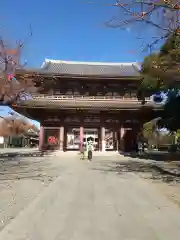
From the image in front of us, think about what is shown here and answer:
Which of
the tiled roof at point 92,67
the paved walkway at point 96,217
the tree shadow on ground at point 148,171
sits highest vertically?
the tiled roof at point 92,67

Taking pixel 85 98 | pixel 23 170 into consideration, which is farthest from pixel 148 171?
pixel 85 98

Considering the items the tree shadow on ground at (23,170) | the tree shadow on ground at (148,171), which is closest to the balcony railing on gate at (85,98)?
the tree shadow on ground at (23,170)

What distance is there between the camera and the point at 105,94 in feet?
92.9

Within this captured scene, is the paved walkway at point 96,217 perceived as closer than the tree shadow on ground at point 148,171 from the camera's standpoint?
Yes

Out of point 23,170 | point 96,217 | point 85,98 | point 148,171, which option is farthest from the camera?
point 85,98

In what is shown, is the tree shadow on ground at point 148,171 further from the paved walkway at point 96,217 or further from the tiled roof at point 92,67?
the tiled roof at point 92,67

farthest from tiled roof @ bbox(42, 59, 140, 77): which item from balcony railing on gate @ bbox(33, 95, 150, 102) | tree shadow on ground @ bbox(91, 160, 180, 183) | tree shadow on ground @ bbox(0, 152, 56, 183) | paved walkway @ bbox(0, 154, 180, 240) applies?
paved walkway @ bbox(0, 154, 180, 240)

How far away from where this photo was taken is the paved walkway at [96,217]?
13.4 ft

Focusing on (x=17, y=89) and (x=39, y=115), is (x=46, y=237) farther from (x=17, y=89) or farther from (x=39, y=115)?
(x=39, y=115)

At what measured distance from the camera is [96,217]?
16.5ft

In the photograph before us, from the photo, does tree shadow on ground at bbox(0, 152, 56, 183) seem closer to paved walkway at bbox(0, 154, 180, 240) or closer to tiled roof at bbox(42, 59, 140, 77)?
Answer: paved walkway at bbox(0, 154, 180, 240)

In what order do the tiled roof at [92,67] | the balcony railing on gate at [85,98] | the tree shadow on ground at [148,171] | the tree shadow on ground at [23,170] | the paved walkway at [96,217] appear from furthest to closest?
the tiled roof at [92,67] → the balcony railing on gate at [85,98] → the tree shadow on ground at [148,171] → the tree shadow on ground at [23,170] → the paved walkway at [96,217]

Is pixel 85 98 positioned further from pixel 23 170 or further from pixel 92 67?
pixel 23 170

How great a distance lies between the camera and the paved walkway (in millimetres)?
4078
